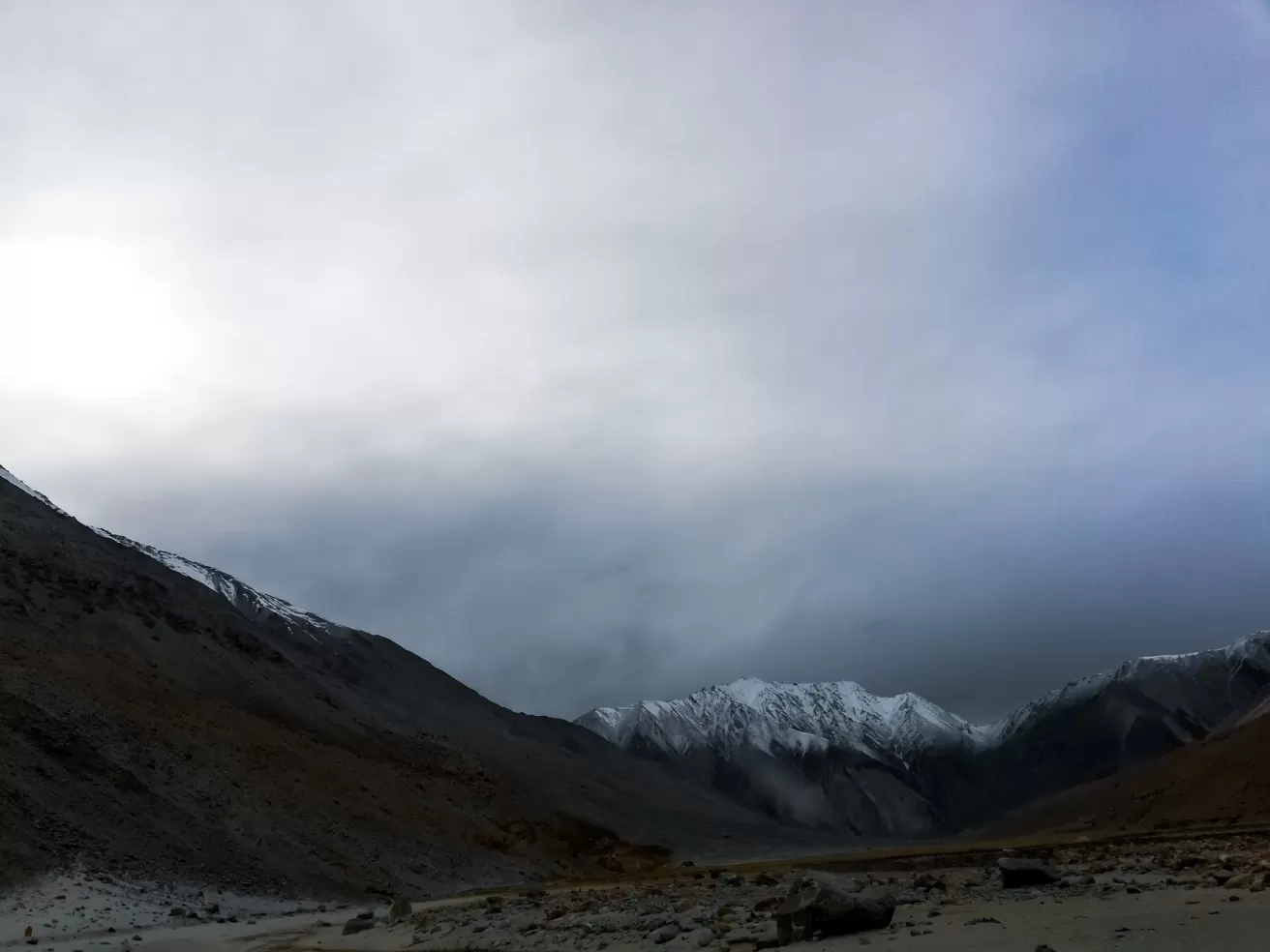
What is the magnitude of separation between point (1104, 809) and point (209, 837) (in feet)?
412

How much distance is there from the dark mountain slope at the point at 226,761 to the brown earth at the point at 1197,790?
58162 mm

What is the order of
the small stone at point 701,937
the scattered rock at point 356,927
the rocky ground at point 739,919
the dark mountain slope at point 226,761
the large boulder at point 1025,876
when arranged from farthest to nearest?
the dark mountain slope at point 226,761 < the scattered rock at point 356,927 < the large boulder at point 1025,876 < the small stone at point 701,937 < the rocky ground at point 739,919

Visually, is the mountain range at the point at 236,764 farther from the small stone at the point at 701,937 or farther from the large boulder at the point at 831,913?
the large boulder at the point at 831,913

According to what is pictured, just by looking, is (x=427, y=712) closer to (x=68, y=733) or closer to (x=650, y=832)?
(x=650, y=832)

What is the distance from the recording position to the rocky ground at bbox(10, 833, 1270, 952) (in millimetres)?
15344

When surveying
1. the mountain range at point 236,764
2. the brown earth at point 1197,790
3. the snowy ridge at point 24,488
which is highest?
the snowy ridge at point 24,488

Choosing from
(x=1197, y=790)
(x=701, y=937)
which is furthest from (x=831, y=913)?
(x=1197, y=790)

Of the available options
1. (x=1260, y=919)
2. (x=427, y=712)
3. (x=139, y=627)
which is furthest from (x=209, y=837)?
(x=427, y=712)

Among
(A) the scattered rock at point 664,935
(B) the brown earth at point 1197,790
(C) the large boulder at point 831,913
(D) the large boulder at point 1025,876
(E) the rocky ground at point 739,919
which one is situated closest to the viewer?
(E) the rocky ground at point 739,919

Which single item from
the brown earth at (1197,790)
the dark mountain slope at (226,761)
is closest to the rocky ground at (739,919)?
the dark mountain slope at (226,761)

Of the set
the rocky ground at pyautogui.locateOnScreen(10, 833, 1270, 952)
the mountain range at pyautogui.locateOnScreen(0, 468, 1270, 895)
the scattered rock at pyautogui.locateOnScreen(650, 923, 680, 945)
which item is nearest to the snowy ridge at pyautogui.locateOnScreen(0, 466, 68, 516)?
the mountain range at pyautogui.locateOnScreen(0, 468, 1270, 895)

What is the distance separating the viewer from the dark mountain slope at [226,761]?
192 ft

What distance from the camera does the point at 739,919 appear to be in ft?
75.3

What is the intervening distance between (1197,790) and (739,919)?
365ft
